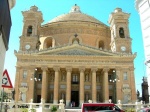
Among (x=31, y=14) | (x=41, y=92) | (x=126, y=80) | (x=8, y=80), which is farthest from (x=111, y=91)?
(x=8, y=80)

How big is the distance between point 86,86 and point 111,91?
4780mm

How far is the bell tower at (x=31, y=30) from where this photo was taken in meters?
40.5

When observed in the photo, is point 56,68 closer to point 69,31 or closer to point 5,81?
point 69,31

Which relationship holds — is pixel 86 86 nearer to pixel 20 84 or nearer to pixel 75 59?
pixel 75 59

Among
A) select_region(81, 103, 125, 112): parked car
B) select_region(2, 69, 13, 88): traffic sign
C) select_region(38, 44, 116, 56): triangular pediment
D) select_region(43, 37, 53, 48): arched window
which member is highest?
select_region(43, 37, 53, 48): arched window

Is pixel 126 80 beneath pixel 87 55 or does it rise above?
beneath

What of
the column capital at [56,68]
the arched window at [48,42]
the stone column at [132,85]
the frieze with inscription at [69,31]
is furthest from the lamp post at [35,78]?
the stone column at [132,85]

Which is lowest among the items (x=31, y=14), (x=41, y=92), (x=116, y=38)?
(x=41, y=92)

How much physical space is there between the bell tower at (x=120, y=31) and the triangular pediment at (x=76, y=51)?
3.52 metres

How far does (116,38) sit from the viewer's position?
134ft

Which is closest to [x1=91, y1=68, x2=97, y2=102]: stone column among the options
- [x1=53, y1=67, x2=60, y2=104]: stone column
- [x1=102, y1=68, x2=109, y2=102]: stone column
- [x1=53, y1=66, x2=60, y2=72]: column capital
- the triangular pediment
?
[x1=102, y1=68, x2=109, y2=102]: stone column

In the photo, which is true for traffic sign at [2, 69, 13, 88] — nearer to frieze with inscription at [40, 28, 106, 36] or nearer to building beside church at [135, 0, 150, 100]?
building beside church at [135, 0, 150, 100]

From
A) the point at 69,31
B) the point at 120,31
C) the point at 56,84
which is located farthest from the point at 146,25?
the point at 69,31

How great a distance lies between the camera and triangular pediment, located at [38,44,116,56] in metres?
38.3
